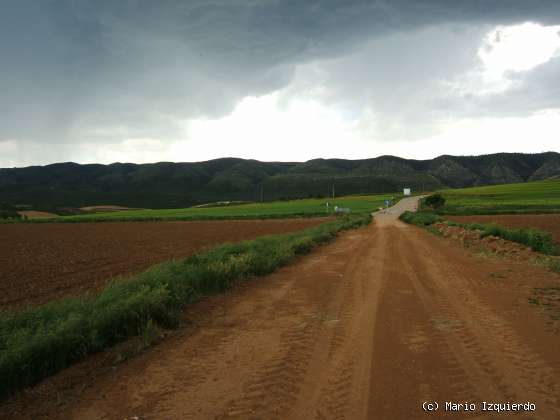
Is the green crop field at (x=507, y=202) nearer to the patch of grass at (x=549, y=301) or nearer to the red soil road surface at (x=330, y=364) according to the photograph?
the patch of grass at (x=549, y=301)

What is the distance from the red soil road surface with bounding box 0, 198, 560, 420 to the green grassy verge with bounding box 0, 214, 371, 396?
1.25 ft

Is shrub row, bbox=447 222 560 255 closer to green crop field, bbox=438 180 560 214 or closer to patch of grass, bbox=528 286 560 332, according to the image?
patch of grass, bbox=528 286 560 332

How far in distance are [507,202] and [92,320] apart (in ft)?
234

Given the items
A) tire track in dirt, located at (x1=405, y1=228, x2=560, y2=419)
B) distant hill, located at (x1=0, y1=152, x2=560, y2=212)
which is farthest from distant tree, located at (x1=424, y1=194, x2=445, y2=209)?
distant hill, located at (x1=0, y1=152, x2=560, y2=212)

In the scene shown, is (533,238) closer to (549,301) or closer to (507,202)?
(549,301)

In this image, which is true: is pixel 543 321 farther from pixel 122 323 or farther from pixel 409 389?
pixel 122 323

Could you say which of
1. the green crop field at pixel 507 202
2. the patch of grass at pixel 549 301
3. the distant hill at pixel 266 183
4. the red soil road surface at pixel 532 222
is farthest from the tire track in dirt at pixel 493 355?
the distant hill at pixel 266 183

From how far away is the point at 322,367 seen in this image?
4.94m

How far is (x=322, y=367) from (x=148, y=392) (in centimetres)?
218

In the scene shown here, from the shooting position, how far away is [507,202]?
63.9 m

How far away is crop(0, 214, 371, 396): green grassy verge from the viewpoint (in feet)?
16.5

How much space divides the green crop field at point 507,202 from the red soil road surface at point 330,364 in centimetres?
5080

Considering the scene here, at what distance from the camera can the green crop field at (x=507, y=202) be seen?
2092 inches

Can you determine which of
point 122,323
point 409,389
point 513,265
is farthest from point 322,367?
point 513,265
